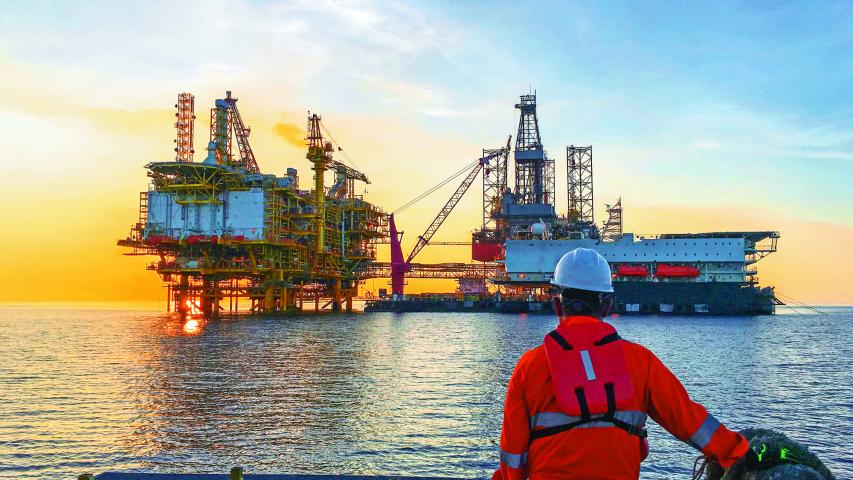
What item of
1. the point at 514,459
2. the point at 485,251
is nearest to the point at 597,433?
the point at 514,459

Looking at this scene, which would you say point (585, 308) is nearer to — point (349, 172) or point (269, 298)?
point (269, 298)

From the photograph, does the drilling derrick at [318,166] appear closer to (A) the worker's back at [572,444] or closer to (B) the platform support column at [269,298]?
(B) the platform support column at [269,298]

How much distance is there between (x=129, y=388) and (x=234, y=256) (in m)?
52.7

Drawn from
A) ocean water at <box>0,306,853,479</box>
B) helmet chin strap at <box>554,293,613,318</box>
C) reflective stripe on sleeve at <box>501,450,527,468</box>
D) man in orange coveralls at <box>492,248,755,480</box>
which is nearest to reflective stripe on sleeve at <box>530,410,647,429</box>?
man in orange coveralls at <box>492,248,755,480</box>

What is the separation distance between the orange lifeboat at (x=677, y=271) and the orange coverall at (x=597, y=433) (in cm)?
8519

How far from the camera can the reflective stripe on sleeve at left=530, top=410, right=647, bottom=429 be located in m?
3.40

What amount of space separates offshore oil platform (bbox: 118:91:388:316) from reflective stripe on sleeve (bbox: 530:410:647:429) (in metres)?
67.6

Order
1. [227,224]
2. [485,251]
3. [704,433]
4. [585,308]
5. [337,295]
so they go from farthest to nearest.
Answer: [485,251] < [337,295] < [227,224] < [585,308] < [704,433]

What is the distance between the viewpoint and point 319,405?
19078 mm

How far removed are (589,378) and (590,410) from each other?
0.16 metres

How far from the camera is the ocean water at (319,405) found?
44.1 ft

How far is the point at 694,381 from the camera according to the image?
982 inches

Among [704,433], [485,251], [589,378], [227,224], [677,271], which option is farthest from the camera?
[485,251]

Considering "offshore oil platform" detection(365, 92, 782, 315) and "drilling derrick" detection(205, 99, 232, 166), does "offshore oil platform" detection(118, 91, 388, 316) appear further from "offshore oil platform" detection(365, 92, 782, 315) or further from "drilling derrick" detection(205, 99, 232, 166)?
"offshore oil platform" detection(365, 92, 782, 315)
